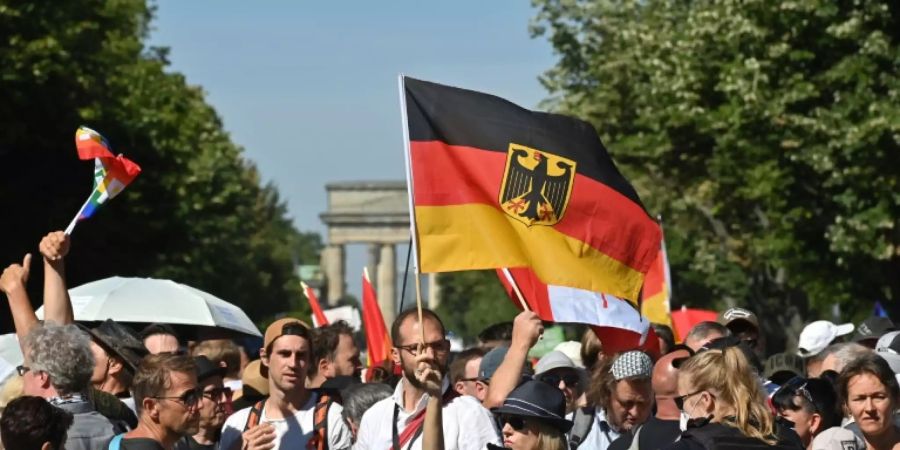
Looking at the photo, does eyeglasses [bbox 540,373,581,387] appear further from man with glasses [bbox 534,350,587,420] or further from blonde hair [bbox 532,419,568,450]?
blonde hair [bbox 532,419,568,450]

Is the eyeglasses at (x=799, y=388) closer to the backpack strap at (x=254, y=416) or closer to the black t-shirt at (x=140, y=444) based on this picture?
the backpack strap at (x=254, y=416)

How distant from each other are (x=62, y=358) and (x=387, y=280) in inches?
4950

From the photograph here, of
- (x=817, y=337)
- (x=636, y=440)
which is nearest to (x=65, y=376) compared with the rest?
(x=636, y=440)

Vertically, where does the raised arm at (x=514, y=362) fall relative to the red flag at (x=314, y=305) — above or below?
above

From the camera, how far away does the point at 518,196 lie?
9.80m

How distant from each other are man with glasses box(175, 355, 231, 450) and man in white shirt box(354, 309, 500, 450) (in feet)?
2.13

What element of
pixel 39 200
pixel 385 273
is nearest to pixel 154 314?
pixel 39 200

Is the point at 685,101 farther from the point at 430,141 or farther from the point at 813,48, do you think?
the point at 430,141

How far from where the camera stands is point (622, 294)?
10.1 metres

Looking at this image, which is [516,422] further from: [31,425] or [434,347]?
[31,425]

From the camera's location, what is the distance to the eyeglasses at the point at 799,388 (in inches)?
357

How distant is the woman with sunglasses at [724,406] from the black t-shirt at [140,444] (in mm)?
1983

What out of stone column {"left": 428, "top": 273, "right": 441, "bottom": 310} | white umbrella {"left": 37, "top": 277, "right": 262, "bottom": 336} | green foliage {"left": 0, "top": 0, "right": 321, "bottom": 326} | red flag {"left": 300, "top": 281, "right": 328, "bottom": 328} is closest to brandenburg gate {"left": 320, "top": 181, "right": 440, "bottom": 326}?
stone column {"left": 428, "top": 273, "right": 441, "bottom": 310}

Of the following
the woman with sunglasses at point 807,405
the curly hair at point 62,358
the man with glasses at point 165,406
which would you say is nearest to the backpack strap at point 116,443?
the man with glasses at point 165,406
